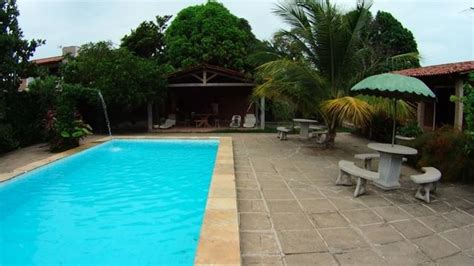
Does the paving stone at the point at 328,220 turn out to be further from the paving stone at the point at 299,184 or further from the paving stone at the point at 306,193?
the paving stone at the point at 299,184

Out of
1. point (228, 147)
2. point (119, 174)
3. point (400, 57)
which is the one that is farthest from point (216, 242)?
point (400, 57)

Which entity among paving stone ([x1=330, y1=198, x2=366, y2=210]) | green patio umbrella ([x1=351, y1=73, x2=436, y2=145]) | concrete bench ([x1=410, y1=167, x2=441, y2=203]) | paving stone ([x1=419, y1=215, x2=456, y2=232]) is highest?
green patio umbrella ([x1=351, y1=73, x2=436, y2=145])

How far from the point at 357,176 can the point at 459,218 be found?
1464mm

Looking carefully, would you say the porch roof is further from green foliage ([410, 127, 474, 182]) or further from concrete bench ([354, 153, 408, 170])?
concrete bench ([354, 153, 408, 170])

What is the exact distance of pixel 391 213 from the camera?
4906 mm

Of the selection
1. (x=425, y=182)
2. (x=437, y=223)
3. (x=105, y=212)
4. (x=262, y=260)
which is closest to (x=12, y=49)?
(x=105, y=212)

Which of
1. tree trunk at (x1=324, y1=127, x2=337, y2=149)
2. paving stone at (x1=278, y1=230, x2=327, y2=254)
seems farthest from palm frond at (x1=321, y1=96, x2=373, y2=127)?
paving stone at (x1=278, y1=230, x2=327, y2=254)

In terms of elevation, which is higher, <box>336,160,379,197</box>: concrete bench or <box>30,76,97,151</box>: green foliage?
<box>30,76,97,151</box>: green foliage

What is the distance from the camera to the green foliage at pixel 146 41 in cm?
2638

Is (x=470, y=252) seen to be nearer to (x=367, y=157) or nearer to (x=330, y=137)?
(x=367, y=157)

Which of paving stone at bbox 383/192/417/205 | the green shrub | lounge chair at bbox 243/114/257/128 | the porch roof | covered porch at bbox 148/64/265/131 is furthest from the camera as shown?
covered porch at bbox 148/64/265/131

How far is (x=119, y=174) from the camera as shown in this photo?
8508mm

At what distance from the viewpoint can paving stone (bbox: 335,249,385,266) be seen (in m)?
3.42

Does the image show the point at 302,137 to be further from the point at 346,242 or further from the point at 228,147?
the point at 346,242
